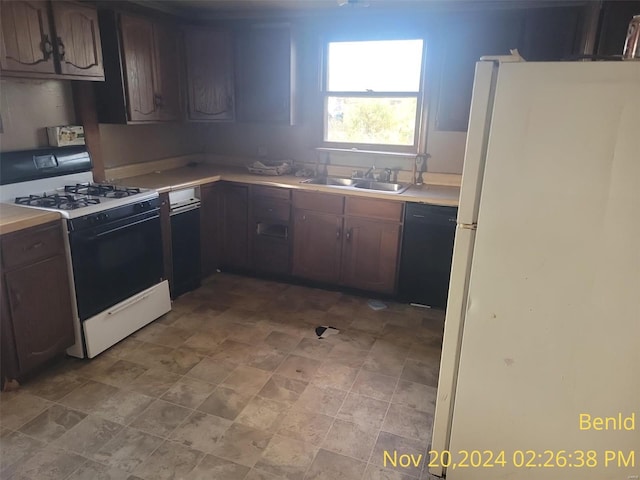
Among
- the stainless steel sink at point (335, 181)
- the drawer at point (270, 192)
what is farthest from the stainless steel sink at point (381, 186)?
the drawer at point (270, 192)

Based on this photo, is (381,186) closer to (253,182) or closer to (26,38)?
(253,182)

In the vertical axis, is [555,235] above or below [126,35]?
below

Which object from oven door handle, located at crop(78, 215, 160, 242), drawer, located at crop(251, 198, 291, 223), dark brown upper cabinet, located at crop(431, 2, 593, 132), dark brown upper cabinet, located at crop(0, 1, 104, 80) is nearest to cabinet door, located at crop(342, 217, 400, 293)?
drawer, located at crop(251, 198, 291, 223)

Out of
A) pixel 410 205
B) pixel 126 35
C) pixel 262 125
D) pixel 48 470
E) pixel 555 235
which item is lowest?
pixel 48 470

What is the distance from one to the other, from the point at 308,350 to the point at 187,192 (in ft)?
5.09

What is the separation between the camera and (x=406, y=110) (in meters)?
3.67

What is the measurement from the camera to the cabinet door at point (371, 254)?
3.34m

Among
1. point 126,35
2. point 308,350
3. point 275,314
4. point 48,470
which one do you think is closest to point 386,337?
point 308,350

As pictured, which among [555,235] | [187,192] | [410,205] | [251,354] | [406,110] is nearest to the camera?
[555,235]

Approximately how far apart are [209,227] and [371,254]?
1.38 metres

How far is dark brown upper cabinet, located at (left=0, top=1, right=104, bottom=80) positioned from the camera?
7.64 ft

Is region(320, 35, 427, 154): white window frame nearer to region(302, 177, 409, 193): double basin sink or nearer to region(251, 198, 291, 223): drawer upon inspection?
region(302, 177, 409, 193): double basin sink

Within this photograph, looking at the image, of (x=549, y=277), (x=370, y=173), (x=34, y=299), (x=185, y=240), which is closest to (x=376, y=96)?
(x=370, y=173)

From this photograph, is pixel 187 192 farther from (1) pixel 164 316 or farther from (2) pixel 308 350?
(2) pixel 308 350
